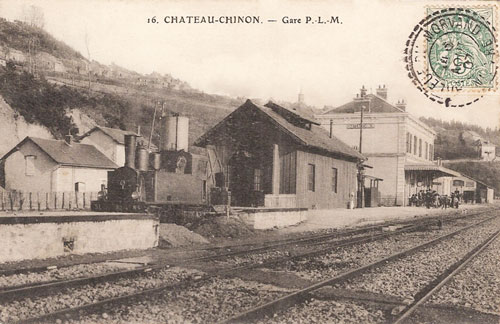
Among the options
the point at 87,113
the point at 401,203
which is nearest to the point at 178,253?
the point at 401,203

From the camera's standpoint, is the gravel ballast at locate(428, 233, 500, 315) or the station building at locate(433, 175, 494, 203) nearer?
the gravel ballast at locate(428, 233, 500, 315)

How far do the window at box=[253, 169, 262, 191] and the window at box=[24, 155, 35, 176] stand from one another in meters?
16.4

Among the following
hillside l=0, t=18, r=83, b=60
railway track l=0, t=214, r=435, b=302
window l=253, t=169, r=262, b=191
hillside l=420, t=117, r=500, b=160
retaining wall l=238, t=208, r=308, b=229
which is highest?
hillside l=0, t=18, r=83, b=60

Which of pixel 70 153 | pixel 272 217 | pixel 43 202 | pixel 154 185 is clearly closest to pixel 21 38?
pixel 70 153

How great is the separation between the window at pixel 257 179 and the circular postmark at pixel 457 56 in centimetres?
1217

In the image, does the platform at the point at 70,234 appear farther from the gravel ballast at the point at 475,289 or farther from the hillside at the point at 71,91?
the hillside at the point at 71,91

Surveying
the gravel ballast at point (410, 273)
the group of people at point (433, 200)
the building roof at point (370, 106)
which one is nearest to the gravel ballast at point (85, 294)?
the gravel ballast at point (410, 273)

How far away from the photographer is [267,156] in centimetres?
2133

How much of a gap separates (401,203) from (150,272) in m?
32.7

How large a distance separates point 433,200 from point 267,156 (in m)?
19.1

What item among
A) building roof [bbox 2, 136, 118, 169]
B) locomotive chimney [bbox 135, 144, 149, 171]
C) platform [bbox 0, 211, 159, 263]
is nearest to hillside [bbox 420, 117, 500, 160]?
building roof [bbox 2, 136, 118, 169]

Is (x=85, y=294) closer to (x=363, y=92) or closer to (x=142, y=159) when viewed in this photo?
(x=142, y=159)

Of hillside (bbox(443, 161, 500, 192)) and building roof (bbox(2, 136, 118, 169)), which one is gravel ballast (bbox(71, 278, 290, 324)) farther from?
hillside (bbox(443, 161, 500, 192))

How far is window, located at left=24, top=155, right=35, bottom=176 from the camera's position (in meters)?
30.6
